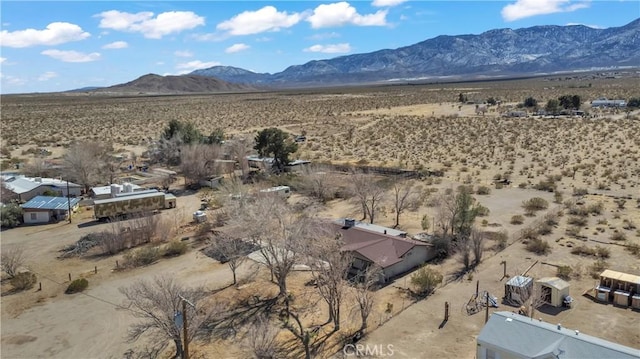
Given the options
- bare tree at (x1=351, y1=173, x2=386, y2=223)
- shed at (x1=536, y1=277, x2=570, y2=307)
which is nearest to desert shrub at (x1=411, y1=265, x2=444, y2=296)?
shed at (x1=536, y1=277, x2=570, y2=307)

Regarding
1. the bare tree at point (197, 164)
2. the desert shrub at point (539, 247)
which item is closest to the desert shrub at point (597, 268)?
the desert shrub at point (539, 247)

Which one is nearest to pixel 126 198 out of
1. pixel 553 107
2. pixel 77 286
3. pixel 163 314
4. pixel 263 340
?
pixel 77 286

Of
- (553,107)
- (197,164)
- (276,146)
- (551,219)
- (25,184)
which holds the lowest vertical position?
(551,219)

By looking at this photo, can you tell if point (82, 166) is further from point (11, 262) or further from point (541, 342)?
point (541, 342)

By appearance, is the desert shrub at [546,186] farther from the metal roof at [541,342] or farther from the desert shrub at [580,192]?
the metal roof at [541,342]

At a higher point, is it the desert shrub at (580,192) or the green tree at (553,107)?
the green tree at (553,107)

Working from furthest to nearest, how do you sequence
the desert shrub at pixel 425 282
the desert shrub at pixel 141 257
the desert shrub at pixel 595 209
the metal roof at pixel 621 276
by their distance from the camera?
1. the desert shrub at pixel 595 209
2. the desert shrub at pixel 141 257
3. the desert shrub at pixel 425 282
4. the metal roof at pixel 621 276
